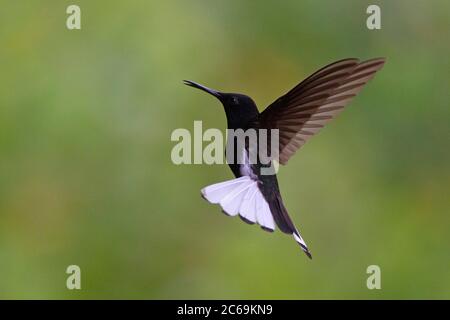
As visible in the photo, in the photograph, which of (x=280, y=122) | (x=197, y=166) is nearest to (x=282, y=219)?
(x=280, y=122)

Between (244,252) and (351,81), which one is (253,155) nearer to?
(351,81)

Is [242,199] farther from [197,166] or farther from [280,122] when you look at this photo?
[197,166]

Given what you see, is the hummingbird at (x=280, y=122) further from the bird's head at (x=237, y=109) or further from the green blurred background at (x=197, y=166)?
the green blurred background at (x=197, y=166)

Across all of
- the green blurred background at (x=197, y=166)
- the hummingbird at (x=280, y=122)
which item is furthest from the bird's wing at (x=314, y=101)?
the green blurred background at (x=197, y=166)

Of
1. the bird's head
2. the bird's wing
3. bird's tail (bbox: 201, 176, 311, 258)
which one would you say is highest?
the bird's head

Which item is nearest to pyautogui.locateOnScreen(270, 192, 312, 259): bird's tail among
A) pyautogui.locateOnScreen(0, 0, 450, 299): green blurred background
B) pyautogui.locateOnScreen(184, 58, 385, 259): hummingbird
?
pyautogui.locateOnScreen(184, 58, 385, 259): hummingbird

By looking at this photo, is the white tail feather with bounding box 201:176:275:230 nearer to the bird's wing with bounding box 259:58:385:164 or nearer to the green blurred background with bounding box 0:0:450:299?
the bird's wing with bounding box 259:58:385:164
